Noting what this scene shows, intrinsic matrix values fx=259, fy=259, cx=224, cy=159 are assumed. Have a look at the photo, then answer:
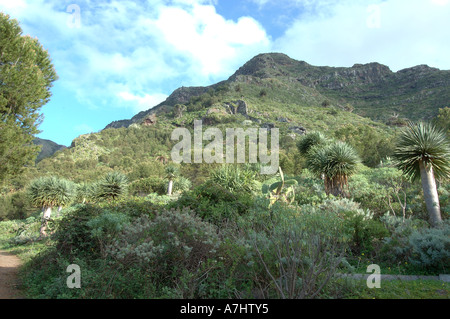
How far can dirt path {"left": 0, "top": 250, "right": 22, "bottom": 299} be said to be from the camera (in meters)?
4.66

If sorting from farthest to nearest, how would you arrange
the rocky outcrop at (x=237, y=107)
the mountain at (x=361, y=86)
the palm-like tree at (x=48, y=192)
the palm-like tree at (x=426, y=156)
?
the rocky outcrop at (x=237, y=107)
the mountain at (x=361, y=86)
the palm-like tree at (x=48, y=192)
the palm-like tree at (x=426, y=156)

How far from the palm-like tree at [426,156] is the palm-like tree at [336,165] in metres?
2.85

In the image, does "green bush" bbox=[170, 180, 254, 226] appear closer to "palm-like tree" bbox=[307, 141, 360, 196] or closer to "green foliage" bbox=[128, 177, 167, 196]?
"palm-like tree" bbox=[307, 141, 360, 196]

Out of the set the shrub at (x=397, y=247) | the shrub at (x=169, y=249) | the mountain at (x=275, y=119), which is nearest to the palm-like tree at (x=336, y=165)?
the shrub at (x=397, y=247)

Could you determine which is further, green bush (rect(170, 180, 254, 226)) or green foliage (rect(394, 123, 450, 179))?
green foliage (rect(394, 123, 450, 179))

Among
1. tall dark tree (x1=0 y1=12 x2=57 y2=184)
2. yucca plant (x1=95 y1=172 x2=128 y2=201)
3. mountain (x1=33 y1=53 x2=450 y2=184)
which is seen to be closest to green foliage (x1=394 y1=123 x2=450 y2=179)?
yucca plant (x1=95 y1=172 x2=128 y2=201)

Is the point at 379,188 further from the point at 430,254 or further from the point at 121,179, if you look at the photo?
the point at 121,179

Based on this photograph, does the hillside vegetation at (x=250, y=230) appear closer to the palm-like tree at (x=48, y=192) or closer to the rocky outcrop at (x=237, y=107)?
the palm-like tree at (x=48, y=192)

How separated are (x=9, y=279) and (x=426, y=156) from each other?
13.0m

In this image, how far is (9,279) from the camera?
564 cm

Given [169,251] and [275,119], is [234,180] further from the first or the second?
[275,119]

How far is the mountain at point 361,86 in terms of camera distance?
75.2 m

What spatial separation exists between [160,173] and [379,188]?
4002 cm
